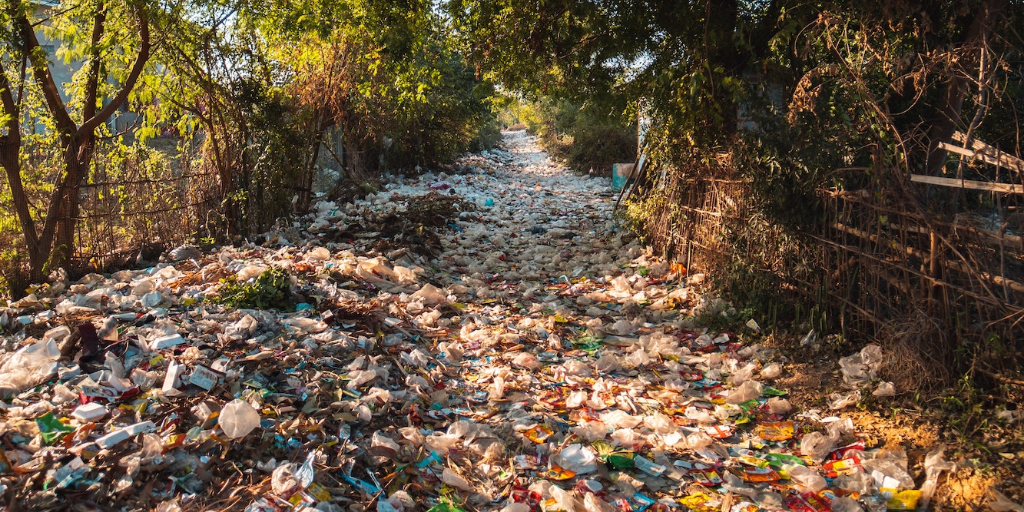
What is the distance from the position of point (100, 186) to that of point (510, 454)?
16.9 feet

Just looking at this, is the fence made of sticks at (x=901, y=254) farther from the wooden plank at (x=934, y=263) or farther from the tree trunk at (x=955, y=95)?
the tree trunk at (x=955, y=95)

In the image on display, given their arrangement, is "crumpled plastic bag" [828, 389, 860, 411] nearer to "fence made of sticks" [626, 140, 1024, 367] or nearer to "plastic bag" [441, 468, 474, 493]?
"fence made of sticks" [626, 140, 1024, 367]

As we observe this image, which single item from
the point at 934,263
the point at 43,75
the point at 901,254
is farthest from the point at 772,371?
the point at 43,75

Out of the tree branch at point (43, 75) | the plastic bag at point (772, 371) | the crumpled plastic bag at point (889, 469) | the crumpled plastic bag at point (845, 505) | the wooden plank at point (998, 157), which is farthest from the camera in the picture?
the tree branch at point (43, 75)

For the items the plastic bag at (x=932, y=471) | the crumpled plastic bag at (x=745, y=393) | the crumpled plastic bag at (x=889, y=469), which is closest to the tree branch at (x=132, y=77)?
the crumpled plastic bag at (x=745, y=393)

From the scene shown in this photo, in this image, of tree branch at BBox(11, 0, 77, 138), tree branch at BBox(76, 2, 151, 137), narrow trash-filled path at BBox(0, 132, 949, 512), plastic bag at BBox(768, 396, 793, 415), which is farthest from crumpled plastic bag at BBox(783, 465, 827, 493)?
tree branch at BBox(11, 0, 77, 138)

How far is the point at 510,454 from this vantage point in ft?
11.1

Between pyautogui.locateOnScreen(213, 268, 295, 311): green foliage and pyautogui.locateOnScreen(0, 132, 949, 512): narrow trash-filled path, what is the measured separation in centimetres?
2

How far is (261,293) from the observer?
16.7ft

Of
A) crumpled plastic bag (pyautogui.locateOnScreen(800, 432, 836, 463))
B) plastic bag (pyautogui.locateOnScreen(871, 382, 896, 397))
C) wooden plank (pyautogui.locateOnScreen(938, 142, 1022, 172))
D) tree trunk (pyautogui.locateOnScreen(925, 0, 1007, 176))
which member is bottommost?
crumpled plastic bag (pyautogui.locateOnScreen(800, 432, 836, 463))

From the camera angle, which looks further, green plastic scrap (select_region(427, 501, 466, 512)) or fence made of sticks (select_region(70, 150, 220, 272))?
fence made of sticks (select_region(70, 150, 220, 272))

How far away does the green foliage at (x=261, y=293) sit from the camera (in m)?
4.98

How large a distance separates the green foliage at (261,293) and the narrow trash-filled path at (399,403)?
0.07ft

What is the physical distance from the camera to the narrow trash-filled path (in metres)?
2.85
